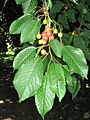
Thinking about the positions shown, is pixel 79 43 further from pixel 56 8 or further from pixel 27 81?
pixel 27 81

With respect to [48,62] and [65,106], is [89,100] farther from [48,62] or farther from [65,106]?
[48,62]

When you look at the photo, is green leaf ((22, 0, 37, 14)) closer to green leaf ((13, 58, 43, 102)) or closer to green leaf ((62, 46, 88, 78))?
green leaf ((62, 46, 88, 78))

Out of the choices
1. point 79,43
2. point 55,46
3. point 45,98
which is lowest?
point 79,43

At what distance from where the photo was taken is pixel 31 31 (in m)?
1.22

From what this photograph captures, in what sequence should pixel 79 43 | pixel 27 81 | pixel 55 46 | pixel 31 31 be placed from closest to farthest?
pixel 27 81 → pixel 55 46 → pixel 31 31 → pixel 79 43

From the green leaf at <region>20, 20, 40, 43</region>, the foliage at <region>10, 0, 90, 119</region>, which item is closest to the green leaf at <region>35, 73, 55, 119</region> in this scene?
the foliage at <region>10, 0, 90, 119</region>

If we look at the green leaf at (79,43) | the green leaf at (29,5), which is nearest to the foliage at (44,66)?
the green leaf at (29,5)

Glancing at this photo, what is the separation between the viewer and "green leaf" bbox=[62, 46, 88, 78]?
3.68 ft

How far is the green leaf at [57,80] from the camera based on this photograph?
1.02 m

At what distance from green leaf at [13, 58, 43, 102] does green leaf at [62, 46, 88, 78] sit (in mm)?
147

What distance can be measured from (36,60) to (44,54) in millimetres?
50

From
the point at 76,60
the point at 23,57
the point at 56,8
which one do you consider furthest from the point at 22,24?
the point at 56,8

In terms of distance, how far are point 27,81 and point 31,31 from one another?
290 mm

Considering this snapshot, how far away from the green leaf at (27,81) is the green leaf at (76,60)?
0.48 ft
